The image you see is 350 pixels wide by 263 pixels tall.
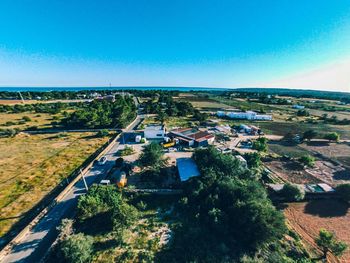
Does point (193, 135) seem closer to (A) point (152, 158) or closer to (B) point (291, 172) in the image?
(A) point (152, 158)

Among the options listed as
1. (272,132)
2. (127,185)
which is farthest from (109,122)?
(272,132)

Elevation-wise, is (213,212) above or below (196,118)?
above

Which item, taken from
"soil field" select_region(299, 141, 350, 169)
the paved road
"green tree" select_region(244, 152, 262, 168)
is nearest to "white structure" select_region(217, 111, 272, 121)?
"soil field" select_region(299, 141, 350, 169)

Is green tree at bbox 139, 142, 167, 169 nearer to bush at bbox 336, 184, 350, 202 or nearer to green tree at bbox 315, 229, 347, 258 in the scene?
green tree at bbox 315, 229, 347, 258

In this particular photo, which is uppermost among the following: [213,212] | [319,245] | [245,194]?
[245,194]

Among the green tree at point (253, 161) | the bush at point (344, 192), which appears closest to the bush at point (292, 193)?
the bush at point (344, 192)

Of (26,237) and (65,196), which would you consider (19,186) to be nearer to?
(65,196)
